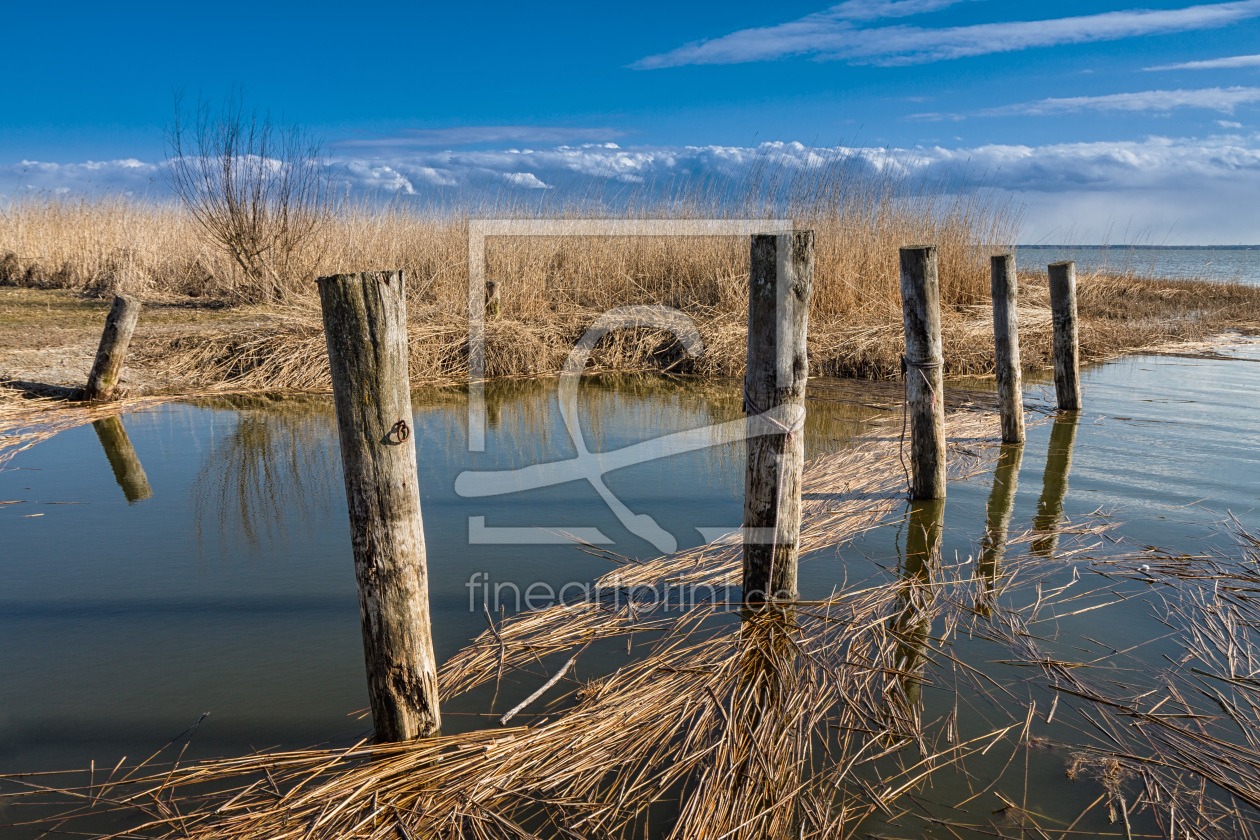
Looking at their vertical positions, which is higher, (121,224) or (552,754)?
(121,224)

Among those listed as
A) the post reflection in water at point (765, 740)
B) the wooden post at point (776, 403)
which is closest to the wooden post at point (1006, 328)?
the wooden post at point (776, 403)

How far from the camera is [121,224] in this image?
14688 millimetres

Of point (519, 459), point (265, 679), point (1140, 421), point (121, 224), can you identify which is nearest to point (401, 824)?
point (265, 679)

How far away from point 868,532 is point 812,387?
4.59m

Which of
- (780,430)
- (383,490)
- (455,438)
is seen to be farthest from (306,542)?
(780,430)

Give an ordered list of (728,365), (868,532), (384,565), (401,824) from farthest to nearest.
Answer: (728,365), (868,532), (384,565), (401,824)

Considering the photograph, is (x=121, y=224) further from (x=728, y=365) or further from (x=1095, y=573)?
(x=1095, y=573)

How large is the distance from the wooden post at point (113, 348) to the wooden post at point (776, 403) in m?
6.13

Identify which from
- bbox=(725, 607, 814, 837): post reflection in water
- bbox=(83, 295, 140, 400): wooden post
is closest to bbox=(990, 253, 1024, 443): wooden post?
bbox=(725, 607, 814, 837): post reflection in water

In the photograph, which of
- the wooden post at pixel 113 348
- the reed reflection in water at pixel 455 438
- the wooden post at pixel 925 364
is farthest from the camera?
the wooden post at pixel 113 348

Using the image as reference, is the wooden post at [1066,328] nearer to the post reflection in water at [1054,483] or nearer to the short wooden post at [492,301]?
the post reflection in water at [1054,483]

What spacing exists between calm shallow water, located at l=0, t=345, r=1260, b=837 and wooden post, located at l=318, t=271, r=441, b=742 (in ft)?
0.87

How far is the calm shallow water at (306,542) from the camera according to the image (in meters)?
2.63

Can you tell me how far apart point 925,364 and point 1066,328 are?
2682 mm
